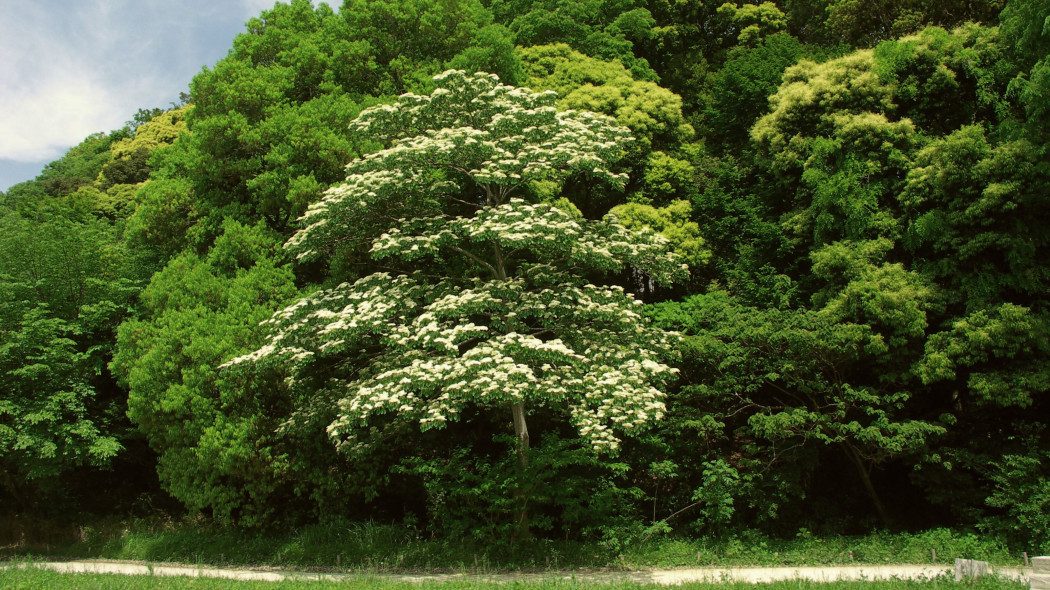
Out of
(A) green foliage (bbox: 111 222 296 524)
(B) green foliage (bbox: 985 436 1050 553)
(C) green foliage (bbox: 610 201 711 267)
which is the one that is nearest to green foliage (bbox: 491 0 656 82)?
(C) green foliage (bbox: 610 201 711 267)

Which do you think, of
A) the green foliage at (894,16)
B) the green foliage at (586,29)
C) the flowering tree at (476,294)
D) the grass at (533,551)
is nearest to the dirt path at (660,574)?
the grass at (533,551)

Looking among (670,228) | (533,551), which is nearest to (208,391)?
(533,551)

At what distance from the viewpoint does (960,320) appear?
1159cm

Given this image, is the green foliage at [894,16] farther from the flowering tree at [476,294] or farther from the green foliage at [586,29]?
the flowering tree at [476,294]

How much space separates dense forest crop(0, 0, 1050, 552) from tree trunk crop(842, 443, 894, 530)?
0.10 metres

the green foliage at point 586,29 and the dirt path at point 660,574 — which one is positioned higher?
the green foliage at point 586,29

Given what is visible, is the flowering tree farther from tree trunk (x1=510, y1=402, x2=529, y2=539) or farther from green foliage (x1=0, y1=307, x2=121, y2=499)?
green foliage (x1=0, y1=307, x2=121, y2=499)

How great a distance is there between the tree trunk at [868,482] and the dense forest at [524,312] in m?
0.10

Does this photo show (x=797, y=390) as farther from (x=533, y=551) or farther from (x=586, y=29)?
(x=586, y=29)

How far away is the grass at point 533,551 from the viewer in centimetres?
1088

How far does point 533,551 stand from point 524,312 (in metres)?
4.06

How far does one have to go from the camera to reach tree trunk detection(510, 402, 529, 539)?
10953mm

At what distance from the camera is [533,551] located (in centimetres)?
1102

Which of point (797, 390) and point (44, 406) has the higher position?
point (44, 406)
